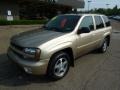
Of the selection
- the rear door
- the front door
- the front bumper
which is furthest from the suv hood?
the rear door

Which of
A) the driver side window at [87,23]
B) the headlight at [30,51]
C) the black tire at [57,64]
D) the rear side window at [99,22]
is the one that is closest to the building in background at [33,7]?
the rear side window at [99,22]

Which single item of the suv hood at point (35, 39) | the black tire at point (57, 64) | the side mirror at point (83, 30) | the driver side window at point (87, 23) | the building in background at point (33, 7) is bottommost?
the black tire at point (57, 64)

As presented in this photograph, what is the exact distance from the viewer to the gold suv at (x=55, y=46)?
14.8 feet

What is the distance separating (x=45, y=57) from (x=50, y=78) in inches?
32.1

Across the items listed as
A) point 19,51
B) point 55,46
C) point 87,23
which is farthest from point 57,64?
point 87,23

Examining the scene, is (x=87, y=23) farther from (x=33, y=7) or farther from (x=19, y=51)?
(x=33, y=7)

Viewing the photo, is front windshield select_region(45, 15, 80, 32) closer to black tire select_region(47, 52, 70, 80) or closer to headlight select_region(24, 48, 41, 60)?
black tire select_region(47, 52, 70, 80)

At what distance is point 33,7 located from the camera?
32.6 metres

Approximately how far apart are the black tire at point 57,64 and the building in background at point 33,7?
1930 centimetres

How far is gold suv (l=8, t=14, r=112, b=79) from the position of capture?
4516 mm

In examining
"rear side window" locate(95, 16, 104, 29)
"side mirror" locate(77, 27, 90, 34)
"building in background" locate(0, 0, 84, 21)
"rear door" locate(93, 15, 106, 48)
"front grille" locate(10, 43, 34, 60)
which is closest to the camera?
"front grille" locate(10, 43, 34, 60)

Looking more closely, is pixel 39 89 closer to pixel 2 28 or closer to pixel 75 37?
pixel 75 37

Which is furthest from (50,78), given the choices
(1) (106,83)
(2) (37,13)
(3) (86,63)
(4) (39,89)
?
(2) (37,13)

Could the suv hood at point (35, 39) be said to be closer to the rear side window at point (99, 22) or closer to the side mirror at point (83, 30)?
the side mirror at point (83, 30)
